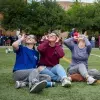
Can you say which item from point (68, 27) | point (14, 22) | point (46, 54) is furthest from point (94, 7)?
point (46, 54)

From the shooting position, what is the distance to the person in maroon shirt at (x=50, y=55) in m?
7.57

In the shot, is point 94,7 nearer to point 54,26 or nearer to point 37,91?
point 54,26

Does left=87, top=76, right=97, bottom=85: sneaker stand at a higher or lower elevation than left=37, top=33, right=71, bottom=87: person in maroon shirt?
lower

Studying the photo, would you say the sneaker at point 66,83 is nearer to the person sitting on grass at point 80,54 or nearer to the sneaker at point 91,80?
the sneaker at point 91,80

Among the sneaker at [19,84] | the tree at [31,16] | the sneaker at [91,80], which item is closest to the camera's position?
the sneaker at [19,84]

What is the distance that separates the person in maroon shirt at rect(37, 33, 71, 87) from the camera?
757cm

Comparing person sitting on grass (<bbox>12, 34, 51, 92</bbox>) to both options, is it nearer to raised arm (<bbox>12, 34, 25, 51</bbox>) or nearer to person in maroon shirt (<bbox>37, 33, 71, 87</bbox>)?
raised arm (<bbox>12, 34, 25, 51</bbox>)

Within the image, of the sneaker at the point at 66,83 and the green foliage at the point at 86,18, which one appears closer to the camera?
the sneaker at the point at 66,83

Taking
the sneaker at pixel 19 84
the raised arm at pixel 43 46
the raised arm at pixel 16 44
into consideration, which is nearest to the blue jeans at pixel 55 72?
the raised arm at pixel 43 46

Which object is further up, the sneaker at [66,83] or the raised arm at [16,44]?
the raised arm at [16,44]

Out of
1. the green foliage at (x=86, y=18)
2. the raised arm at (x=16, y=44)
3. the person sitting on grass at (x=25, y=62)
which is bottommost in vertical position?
the green foliage at (x=86, y=18)

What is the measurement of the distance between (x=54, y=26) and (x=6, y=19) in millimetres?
6375

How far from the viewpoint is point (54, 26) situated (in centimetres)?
4622

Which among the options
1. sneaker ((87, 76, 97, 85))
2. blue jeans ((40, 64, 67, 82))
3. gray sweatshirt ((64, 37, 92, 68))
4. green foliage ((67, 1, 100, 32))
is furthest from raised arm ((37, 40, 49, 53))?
green foliage ((67, 1, 100, 32))
